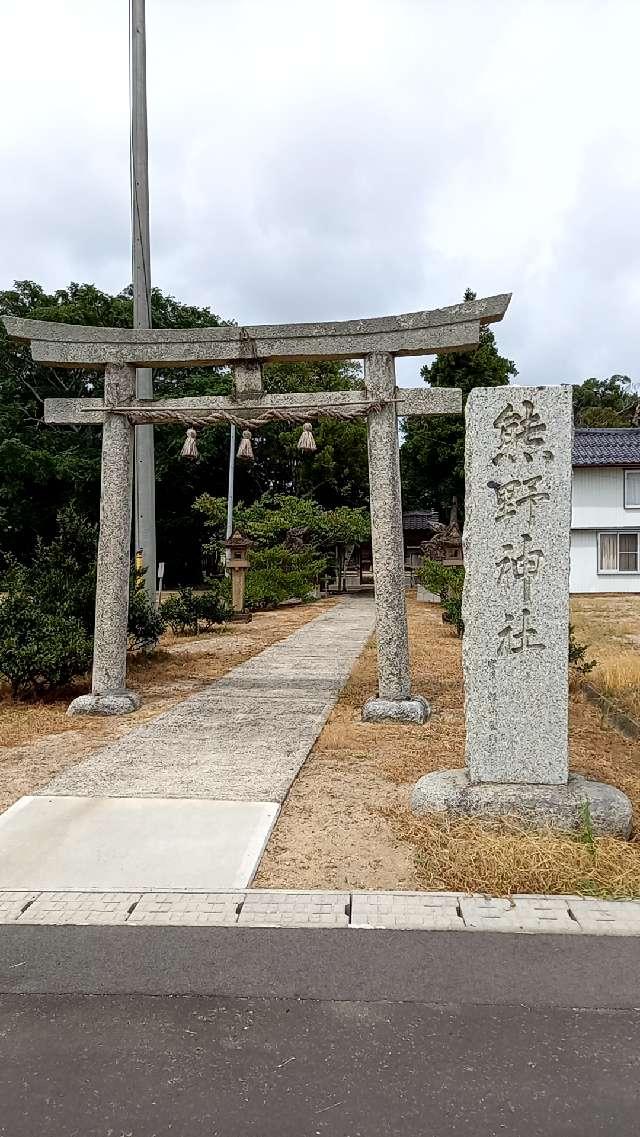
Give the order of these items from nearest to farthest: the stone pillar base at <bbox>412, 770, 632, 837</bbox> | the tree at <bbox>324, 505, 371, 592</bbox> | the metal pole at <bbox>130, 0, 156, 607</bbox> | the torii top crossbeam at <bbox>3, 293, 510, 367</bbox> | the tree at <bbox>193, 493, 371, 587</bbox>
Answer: the stone pillar base at <bbox>412, 770, 632, 837</bbox>, the torii top crossbeam at <bbox>3, 293, 510, 367</bbox>, the metal pole at <bbox>130, 0, 156, 607</bbox>, the tree at <bbox>193, 493, 371, 587</bbox>, the tree at <bbox>324, 505, 371, 592</bbox>

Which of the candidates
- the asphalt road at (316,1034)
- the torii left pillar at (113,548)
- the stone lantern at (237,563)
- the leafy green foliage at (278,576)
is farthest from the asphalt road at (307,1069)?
the leafy green foliage at (278,576)

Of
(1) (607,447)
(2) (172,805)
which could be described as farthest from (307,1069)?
(1) (607,447)

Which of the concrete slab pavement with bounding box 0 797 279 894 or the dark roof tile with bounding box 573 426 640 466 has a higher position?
the dark roof tile with bounding box 573 426 640 466

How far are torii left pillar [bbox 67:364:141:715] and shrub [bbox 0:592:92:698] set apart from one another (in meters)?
0.48

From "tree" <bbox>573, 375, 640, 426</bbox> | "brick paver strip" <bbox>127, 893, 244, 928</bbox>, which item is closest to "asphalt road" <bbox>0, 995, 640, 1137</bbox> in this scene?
"brick paver strip" <bbox>127, 893, 244, 928</bbox>

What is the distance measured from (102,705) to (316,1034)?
19.9 ft

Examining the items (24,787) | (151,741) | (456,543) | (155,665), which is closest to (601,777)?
(151,741)

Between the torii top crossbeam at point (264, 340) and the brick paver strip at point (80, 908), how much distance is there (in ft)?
18.8

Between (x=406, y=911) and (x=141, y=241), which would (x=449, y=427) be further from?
(x=406, y=911)

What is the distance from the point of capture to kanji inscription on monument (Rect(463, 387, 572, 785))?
5012 mm

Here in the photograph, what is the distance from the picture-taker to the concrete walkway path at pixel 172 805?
14.3ft

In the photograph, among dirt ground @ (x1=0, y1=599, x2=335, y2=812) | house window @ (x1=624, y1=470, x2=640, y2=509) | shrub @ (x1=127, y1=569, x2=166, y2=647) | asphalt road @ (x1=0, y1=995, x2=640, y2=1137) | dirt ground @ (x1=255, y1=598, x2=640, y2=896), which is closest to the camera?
asphalt road @ (x1=0, y1=995, x2=640, y2=1137)

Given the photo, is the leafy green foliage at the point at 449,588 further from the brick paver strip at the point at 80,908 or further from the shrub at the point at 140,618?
the brick paver strip at the point at 80,908

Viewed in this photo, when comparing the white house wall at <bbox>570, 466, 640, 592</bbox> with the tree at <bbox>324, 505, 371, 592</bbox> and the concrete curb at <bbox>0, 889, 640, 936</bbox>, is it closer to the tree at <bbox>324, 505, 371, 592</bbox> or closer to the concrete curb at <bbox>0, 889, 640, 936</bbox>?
the tree at <bbox>324, 505, 371, 592</bbox>
